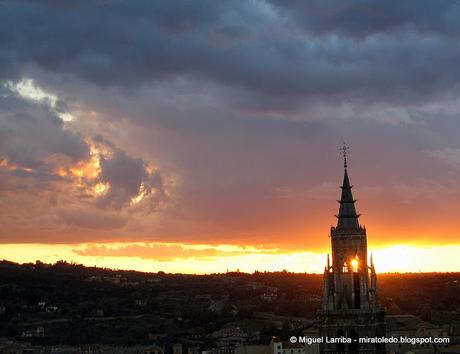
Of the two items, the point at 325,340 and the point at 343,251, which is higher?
the point at 343,251

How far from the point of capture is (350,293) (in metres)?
59.1

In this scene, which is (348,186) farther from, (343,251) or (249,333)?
(249,333)

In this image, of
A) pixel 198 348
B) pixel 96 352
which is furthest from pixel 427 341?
pixel 96 352

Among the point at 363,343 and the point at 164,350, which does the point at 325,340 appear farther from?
the point at 164,350

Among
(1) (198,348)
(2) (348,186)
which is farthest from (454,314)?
(2) (348,186)

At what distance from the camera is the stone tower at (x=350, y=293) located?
57.7 m

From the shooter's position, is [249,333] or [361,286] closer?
[361,286]

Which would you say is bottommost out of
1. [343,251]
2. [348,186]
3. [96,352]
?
[96,352]

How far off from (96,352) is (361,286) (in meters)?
113

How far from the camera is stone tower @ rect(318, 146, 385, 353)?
5772 centimetres

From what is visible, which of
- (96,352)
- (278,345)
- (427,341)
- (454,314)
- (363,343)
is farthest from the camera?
(454,314)

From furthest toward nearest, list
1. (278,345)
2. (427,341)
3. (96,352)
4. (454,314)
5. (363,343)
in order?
(454,314) < (96,352) < (278,345) < (427,341) < (363,343)

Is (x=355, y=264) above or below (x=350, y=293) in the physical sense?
above

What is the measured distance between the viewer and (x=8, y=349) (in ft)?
552
